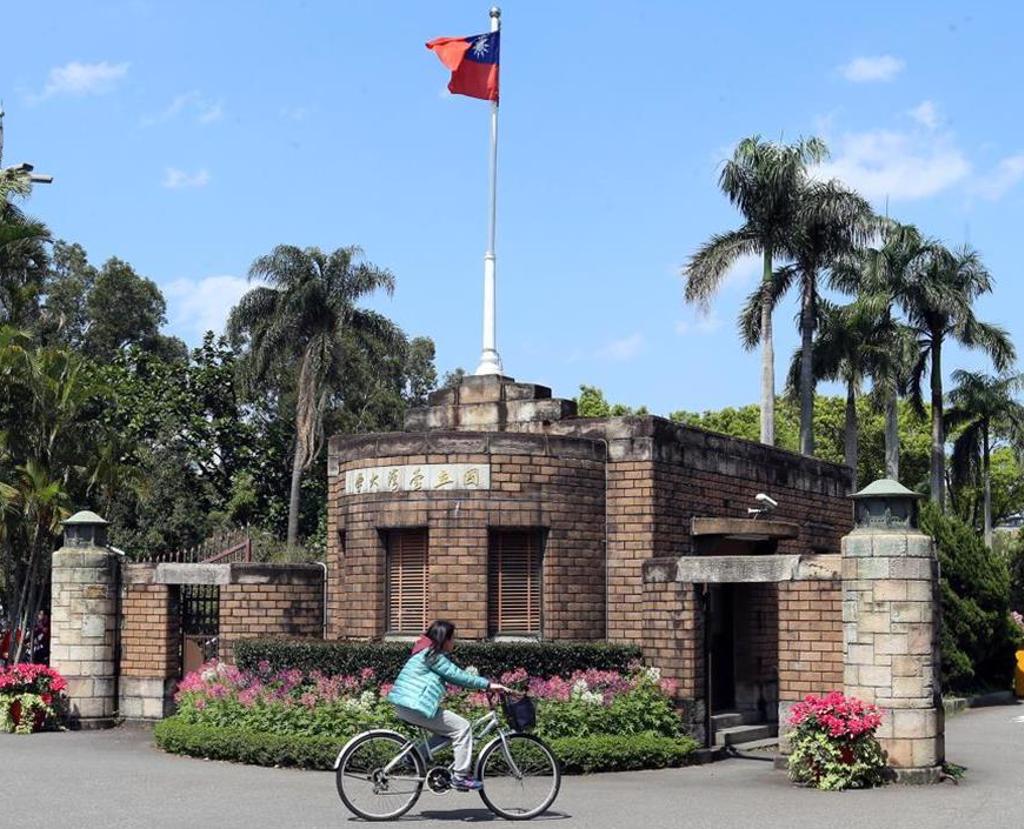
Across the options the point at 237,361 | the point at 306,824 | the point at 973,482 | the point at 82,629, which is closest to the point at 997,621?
the point at 82,629

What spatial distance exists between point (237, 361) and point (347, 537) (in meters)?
31.1

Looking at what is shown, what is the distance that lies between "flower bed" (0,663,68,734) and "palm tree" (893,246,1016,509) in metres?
32.1

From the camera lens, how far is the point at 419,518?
17547 millimetres

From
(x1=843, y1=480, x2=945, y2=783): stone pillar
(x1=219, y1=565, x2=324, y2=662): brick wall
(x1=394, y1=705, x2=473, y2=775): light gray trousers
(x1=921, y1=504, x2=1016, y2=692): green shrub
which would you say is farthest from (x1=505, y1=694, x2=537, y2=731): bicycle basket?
(x1=921, y1=504, x2=1016, y2=692): green shrub

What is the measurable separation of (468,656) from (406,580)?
2.22 metres

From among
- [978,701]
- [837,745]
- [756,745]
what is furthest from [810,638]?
[978,701]

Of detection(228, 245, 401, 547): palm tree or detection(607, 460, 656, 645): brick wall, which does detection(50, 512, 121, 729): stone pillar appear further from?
detection(228, 245, 401, 547): palm tree

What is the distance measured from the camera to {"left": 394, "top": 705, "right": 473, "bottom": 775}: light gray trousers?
11.9 metres

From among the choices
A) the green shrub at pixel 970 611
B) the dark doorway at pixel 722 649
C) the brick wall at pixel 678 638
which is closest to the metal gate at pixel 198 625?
the brick wall at pixel 678 638

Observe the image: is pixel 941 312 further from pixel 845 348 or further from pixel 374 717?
pixel 374 717

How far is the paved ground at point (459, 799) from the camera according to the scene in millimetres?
11977

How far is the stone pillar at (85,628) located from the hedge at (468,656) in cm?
428

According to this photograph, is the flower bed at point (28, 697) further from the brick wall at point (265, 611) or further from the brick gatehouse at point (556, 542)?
the brick gatehouse at point (556, 542)

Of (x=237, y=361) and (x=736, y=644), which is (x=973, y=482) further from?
(x=736, y=644)
